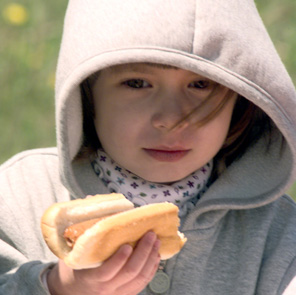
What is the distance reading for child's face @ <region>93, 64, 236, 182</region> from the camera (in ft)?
6.86

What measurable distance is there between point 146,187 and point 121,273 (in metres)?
0.44

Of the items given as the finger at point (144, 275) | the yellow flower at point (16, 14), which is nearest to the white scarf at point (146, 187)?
the finger at point (144, 275)

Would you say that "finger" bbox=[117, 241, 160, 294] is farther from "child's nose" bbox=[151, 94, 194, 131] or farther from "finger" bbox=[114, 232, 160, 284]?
"child's nose" bbox=[151, 94, 194, 131]

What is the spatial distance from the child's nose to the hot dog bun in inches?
9.3

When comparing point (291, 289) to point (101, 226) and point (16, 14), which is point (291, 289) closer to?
point (101, 226)

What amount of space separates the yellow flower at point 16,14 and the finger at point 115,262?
2.29 metres

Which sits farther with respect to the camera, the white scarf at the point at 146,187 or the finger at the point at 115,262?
the white scarf at the point at 146,187

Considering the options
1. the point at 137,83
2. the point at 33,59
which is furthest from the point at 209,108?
the point at 33,59

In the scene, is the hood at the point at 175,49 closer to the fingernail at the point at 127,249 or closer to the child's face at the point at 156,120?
the child's face at the point at 156,120

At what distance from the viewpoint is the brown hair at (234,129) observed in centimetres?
227

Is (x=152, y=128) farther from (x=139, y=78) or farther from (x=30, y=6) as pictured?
(x=30, y=6)

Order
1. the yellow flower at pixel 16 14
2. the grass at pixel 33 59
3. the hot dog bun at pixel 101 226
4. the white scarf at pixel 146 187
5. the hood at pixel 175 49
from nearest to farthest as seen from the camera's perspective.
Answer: the hot dog bun at pixel 101 226
the hood at pixel 175 49
the white scarf at pixel 146 187
the grass at pixel 33 59
the yellow flower at pixel 16 14

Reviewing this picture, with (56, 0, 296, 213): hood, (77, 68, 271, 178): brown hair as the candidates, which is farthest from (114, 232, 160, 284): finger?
(77, 68, 271, 178): brown hair

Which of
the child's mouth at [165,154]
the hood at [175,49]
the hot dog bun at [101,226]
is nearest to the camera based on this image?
the hot dog bun at [101,226]
